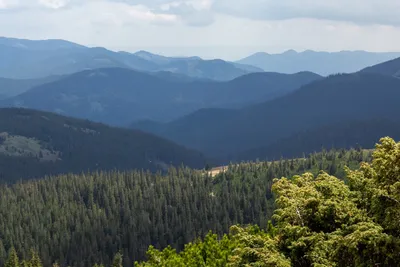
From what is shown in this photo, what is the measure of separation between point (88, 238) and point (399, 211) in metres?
178

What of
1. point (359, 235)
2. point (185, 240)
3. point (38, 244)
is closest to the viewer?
point (359, 235)

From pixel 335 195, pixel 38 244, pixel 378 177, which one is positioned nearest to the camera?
pixel 378 177

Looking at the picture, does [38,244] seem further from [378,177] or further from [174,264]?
[378,177]

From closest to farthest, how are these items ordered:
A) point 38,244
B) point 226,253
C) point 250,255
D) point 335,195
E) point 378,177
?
point 378,177 → point 250,255 → point 335,195 → point 226,253 → point 38,244

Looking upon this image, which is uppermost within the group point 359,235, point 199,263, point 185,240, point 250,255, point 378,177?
point 378,177

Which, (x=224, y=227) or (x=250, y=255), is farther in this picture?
(x=224, y=227)

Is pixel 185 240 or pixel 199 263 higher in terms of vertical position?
pixel 199 263

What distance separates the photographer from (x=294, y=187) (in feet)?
98.2

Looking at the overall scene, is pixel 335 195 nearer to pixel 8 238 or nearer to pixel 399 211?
pixel 399 211

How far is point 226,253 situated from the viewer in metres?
40.8

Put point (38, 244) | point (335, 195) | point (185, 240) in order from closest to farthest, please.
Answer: point (335, 195) → point (38, 244) → point (185, 240)

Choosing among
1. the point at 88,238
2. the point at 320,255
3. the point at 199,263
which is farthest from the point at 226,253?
the point at 88,238

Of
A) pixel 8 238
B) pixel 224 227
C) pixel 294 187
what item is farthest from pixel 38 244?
pixel 294 187

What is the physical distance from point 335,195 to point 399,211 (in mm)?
6671
